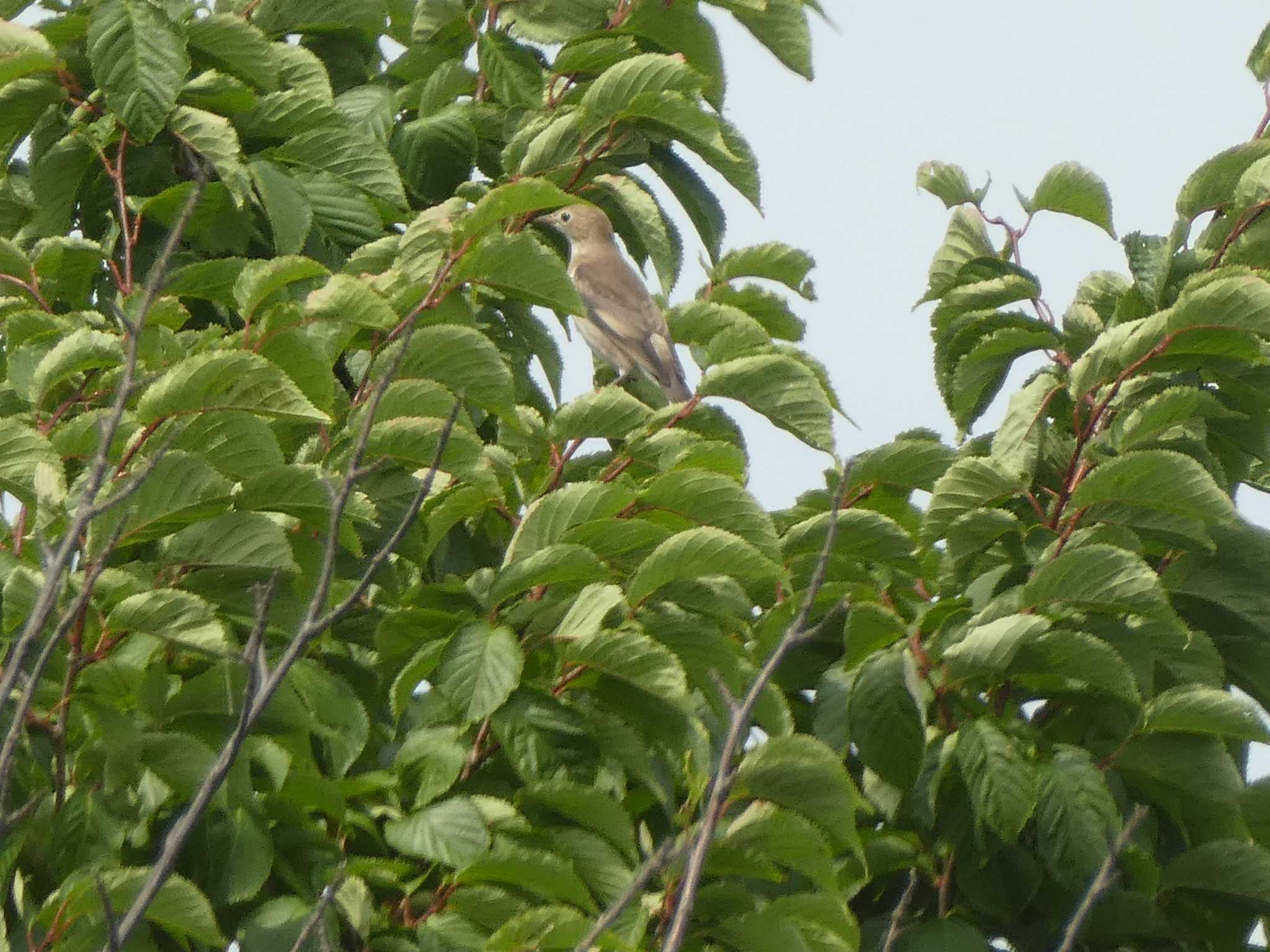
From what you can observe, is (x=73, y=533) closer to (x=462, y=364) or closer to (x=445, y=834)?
(x=445, y=834)

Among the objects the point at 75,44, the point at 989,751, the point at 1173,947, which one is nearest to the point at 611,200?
the point at 75,44

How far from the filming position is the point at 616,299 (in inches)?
320

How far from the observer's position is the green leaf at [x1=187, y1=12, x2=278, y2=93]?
4512 millimetres

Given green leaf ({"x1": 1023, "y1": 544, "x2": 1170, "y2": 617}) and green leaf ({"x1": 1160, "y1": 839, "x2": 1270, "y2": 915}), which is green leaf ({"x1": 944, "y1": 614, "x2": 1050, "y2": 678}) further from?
green leaf ({"x1": 1160, "y1": 839, "x2": 1270, "y2": 915})

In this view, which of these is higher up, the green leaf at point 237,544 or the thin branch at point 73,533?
the thin branch at point 73,533

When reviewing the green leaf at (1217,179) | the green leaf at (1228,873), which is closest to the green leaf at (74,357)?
the green leaf at (1228,873)

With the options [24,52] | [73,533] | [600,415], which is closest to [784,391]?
[600,415]

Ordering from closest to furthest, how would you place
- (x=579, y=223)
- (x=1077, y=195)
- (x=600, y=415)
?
1. (x=600, y=415)
2. (x=1077, y=195)
3. (x=579, y=223)

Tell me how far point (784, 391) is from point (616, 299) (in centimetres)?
414

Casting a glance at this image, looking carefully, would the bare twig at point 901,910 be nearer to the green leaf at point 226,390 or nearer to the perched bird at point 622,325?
the green leaf at point 226,390

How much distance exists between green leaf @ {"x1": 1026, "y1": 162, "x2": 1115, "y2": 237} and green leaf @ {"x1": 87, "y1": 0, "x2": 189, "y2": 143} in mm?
2052

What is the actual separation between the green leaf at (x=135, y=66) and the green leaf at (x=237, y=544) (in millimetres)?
1374

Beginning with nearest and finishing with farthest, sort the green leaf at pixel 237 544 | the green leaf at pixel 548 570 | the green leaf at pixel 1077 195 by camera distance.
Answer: the green leaf at pixel 237 544
the green leaf at pixel 548 570
the green leaf at pixel 1077 195

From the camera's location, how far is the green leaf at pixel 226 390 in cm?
314
